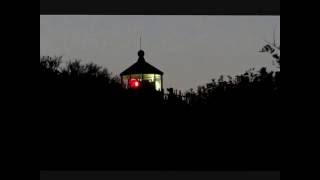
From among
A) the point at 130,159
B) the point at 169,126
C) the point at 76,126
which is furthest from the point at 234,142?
the point at 76,126

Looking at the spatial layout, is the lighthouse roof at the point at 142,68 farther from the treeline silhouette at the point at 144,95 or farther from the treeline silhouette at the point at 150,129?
the treeline silhouette at the point at 150,129

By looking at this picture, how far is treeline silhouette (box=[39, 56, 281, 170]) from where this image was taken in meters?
7.62

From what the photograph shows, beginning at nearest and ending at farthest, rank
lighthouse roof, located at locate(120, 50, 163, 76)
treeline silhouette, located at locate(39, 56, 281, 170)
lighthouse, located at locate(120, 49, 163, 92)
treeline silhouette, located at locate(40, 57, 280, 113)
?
treeline silhouette, located at locate(39, 56, 281, 170) < treeline silhouette, located at locate(40, 57, 280, 113) < lighthouse, located at locate(120, 49, 163, 92) < lighthouse roof, located at locate(120, 50, 163, 76)

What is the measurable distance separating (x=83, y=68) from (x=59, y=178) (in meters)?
9.62

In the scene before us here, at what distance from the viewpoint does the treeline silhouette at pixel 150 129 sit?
7621 millimetres

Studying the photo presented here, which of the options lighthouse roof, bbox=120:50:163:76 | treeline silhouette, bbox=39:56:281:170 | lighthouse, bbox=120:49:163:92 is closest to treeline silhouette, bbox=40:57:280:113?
treeline silhouette, bbox=39:56:281:170

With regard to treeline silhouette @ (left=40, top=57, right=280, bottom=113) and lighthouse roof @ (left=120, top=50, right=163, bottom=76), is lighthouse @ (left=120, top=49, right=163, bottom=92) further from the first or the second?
treeline silhouette @ (left=40, top=57, right=280, bottom=113)

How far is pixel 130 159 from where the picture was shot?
7680mm

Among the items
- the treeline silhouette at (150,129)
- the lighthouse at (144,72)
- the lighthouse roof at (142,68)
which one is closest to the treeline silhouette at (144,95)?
the treeline silhouette at (150,129)

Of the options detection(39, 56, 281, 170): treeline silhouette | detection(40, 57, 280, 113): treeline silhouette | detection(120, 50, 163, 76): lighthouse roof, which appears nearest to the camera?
detection(39, 56, 281, 170): treeline silhouette

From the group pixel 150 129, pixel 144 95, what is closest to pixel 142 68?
pixel 144 95

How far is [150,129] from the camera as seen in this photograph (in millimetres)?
7996
